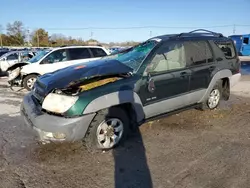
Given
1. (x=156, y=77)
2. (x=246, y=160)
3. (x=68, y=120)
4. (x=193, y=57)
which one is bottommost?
(x=246, y=160)

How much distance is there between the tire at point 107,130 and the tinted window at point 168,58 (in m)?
0.97

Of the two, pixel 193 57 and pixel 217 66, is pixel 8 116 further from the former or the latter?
pixel 217 66

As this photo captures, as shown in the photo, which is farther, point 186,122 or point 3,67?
point 3,67

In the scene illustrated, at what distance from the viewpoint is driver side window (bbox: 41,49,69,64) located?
9234mm

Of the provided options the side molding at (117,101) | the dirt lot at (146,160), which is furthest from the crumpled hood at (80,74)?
the dirt lot at (146,160)

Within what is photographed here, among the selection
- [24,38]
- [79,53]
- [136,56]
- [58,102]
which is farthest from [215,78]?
[24,38]

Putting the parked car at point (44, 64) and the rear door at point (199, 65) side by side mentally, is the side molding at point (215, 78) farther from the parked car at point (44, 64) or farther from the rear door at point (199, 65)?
the parked car at point (44, 64)

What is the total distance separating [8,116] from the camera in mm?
5746

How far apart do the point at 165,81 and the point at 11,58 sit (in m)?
13.7

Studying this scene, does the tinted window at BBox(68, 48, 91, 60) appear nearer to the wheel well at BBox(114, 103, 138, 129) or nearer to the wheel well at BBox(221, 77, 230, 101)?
the wheel well at BBox(221, 77, 230, 101)

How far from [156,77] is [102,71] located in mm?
958

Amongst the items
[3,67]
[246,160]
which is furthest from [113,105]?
[3,67]

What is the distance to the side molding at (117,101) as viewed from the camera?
11.4 ft

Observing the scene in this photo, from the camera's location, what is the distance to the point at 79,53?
9.66m
